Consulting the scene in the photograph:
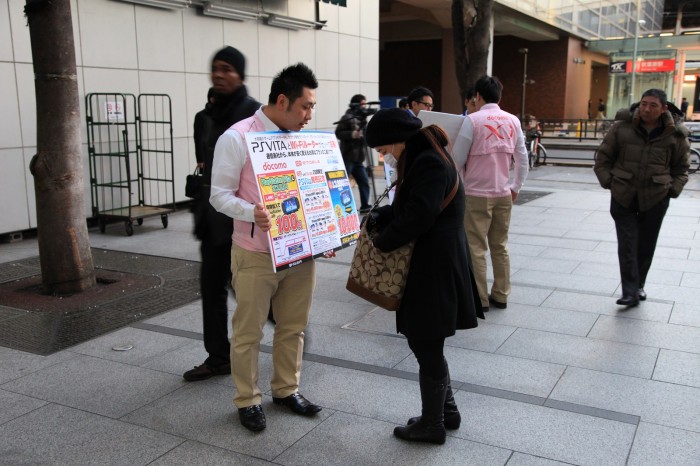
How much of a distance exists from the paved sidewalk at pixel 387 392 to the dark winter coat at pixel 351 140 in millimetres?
3999

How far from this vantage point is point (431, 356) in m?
3.17

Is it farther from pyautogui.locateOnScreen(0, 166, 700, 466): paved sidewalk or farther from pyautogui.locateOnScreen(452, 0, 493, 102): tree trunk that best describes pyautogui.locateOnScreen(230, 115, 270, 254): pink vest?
pyautogui.locateOnScreen(452, 0, 493, 102): tree trunk

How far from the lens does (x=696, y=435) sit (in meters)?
3.37

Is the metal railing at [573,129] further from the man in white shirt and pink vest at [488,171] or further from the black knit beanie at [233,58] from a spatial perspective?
the black knit beanie at [233,58]

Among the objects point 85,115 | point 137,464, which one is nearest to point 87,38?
point 85,115

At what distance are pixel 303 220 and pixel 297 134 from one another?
0.46 meters

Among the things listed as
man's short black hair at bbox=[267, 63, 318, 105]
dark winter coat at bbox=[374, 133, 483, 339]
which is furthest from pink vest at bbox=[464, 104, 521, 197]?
man's short black hair at bbox=[267, 63, 318, 105]

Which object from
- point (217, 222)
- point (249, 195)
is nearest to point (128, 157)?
point (217, 222)

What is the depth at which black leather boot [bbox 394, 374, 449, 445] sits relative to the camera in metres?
3.21

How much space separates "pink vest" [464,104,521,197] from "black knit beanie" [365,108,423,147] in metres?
2.30

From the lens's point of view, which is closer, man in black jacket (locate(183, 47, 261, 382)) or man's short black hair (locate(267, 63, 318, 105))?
man's short black hair (locate(267, 63, 318, 105))

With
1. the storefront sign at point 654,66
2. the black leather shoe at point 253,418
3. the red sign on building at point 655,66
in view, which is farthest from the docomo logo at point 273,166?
the red sign on building at point 655,66

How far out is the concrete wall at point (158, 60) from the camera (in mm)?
8148

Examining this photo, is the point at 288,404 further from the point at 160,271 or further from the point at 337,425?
the point at 160,271
